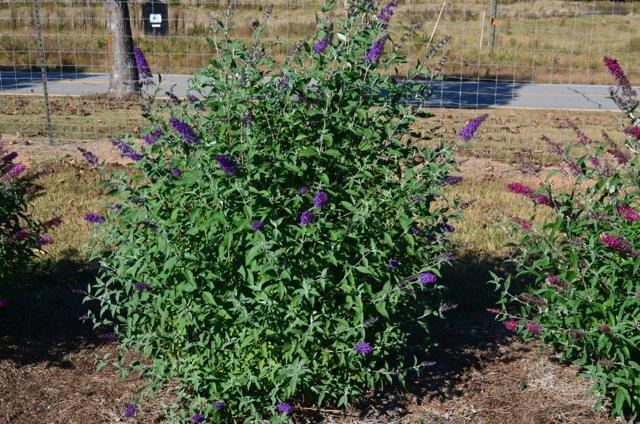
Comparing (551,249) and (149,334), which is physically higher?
(551,249)

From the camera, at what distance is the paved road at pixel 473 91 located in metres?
15.5

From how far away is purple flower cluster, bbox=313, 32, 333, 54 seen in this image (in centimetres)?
379

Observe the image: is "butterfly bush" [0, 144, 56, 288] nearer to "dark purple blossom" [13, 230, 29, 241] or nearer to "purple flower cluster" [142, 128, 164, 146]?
"dark purple blossom" [13, 230, 29, 241]

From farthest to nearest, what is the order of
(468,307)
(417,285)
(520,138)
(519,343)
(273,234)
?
(520,138)
(468,307)
(519,343)
(417,285)
(273,234)

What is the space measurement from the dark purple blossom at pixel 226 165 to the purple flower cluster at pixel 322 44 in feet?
2.43

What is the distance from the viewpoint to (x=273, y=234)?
3451 millimetres

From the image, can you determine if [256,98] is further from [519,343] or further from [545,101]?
[545,101]

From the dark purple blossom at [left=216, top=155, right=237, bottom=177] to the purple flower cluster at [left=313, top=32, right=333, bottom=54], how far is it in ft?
2.43

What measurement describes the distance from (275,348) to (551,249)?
140cm

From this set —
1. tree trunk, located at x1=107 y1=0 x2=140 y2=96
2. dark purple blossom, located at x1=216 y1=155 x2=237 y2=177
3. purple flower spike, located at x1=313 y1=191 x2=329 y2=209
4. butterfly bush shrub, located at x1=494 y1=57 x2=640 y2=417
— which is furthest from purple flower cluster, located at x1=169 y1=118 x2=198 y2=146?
tree trunk, located at x1=107 y1=0 x2=140 y2=96

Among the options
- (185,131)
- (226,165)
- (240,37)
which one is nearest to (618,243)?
(226,165)

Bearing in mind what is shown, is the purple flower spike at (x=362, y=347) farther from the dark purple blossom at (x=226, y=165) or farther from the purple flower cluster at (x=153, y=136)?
the purple flower cluster at (x=153, y=136)

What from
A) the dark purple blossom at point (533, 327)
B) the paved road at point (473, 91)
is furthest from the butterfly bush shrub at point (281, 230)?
the paved road at point (473, 91)

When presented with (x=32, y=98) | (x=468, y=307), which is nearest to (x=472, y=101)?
(x=32, y=98)
